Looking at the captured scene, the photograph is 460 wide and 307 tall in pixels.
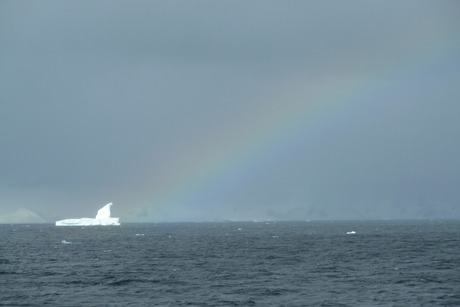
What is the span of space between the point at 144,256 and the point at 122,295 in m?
52.1

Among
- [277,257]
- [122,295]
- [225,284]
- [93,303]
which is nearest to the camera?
[93,303]

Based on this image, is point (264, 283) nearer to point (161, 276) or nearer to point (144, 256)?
point (161, 276)

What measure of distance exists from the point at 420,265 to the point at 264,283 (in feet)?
99.2

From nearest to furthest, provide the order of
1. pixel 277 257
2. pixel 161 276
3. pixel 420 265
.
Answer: pixel 161 276 < pixel 420 265 < pixel 277 257

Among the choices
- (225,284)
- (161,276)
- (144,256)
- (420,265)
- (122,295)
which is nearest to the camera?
(122,295)

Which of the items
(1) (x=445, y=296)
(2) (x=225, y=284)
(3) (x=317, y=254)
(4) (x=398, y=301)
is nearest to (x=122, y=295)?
(2) (x=225, y=284)

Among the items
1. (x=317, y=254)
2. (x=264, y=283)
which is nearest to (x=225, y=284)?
(x=264, y=283)

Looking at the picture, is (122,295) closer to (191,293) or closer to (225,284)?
(191,293)

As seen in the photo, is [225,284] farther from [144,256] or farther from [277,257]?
[144,256]

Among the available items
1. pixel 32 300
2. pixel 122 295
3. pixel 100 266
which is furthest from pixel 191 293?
pixel 100 266

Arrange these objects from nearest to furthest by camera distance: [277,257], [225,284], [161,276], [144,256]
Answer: [225,284], [161,276], [277,257], [144,256]

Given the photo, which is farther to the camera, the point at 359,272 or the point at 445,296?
the point at 359,272

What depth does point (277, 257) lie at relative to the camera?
109 metres

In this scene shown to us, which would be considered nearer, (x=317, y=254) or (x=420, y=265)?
(x=420, y=265)
